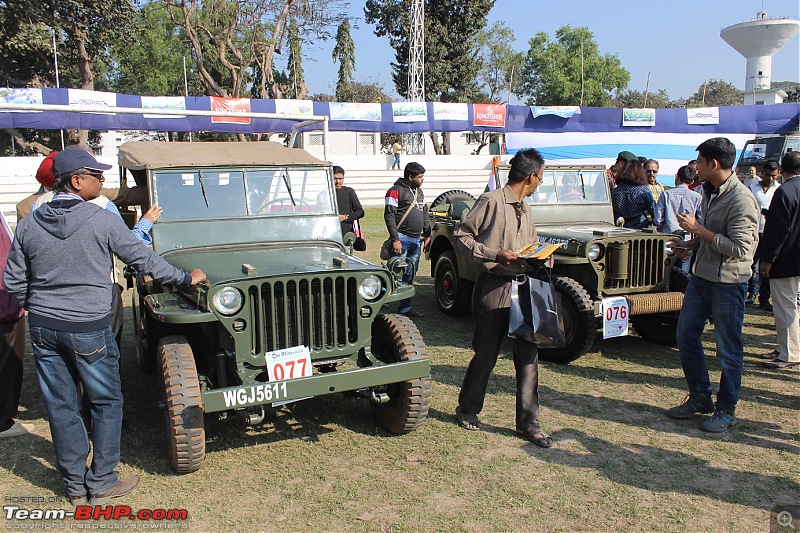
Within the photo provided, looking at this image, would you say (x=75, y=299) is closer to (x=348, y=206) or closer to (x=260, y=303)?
(x=260, y=303)

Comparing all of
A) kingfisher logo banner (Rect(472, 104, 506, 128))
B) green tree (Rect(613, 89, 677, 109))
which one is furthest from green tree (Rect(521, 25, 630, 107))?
kingfisher logo banner (Rect(472, 104, 506, 128))

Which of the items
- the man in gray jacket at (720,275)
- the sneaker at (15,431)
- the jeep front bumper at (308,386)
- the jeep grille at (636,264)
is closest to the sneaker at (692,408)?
the man in gray jacket at (720,275)

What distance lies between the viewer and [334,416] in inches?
193

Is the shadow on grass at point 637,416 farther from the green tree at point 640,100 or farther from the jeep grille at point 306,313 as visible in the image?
the green tree at point 640,100

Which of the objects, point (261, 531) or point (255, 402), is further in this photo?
point (255, 402)

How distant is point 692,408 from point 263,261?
3.32 meters

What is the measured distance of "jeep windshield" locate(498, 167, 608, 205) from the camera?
7.63 m

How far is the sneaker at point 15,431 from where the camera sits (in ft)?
14.9

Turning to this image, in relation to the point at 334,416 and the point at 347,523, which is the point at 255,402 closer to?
the point at 347,523

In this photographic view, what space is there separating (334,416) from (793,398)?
367 centimetres

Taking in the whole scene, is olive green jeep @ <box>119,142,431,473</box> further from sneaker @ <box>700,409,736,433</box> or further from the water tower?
the water tower

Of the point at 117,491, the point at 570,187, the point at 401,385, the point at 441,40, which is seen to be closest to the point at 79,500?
the point at 117,491

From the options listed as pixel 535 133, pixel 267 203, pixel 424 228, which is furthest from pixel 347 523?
pixel 535 133

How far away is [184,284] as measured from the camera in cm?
371
